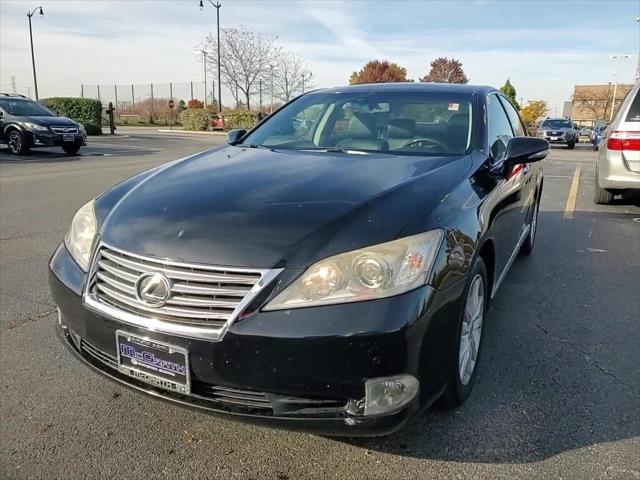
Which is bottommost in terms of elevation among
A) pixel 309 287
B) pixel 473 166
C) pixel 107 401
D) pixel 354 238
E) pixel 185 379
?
pixel 107 401

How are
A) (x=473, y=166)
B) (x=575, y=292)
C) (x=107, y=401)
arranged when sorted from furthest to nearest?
1. (x=575, y=292)
2. (x=473, y=166)
3. (x=107, y=401)

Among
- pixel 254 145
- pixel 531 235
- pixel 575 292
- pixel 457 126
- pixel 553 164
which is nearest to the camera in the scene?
pixel 457 126

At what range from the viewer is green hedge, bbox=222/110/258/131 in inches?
1398

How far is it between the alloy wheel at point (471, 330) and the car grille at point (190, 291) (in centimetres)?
100

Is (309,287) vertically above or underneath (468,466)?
above

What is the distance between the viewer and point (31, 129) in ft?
50.3

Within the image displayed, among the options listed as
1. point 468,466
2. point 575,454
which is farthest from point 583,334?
point 468,466

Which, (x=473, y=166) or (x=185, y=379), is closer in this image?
(x=185, y=379)

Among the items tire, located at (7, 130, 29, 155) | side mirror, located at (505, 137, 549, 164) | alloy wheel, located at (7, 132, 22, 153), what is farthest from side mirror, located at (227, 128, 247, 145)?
alloy wheel, located at (7, 132, 22, 153)

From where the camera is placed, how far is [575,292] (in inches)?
169

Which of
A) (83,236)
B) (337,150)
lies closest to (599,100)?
(337,150)

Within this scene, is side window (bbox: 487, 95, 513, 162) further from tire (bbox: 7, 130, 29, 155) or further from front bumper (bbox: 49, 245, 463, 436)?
tire (bbox: 7, 130, 29, 155)

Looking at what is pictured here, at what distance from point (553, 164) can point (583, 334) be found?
1366 cm

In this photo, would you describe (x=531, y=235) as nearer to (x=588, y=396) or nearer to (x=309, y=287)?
(x=588, y=396)
